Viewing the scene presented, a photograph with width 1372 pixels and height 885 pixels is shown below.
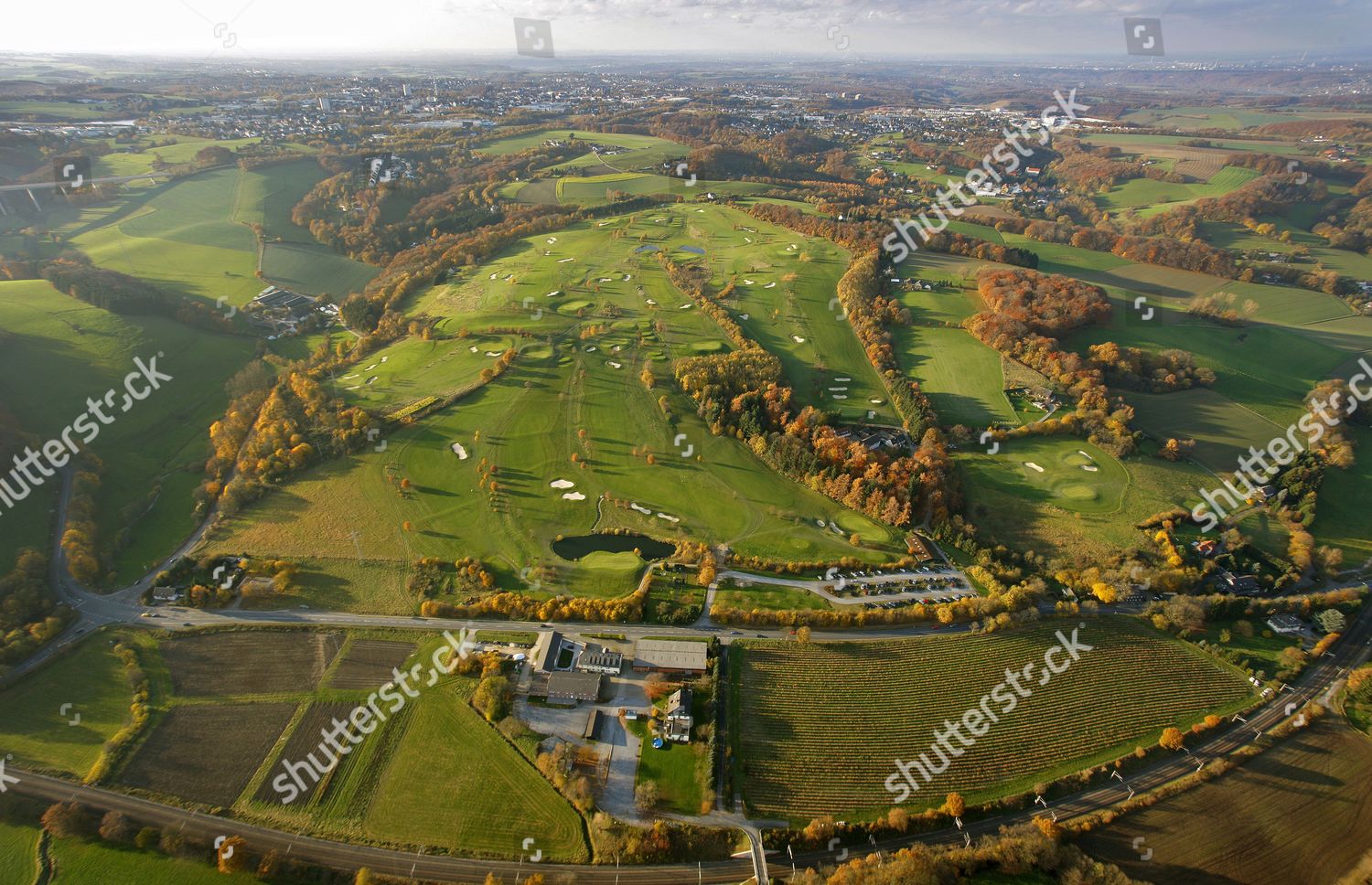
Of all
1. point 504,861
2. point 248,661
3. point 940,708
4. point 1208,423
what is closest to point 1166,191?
point 1208,423

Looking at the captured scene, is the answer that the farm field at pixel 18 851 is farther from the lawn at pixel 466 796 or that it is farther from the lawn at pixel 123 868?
the lawn at pixel 466 796

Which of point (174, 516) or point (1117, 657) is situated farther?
point (174, 516)

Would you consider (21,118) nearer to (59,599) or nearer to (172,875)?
(59,599)

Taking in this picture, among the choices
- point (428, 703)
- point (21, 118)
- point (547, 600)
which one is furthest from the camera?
point (21, 118)

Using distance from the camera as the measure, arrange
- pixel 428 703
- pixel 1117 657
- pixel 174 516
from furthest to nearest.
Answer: pixel 174 516 < pixel 1117 657 < pixel 428 703

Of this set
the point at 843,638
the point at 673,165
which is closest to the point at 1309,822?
the point at 843,638

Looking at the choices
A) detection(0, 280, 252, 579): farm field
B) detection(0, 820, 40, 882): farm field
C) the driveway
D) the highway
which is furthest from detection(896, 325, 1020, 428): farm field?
detection(0, 280, 252, 579): farm field

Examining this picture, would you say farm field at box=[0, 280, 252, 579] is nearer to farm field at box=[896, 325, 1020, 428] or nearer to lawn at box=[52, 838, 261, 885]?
lawn at box=[52, 838, 261, 885]
